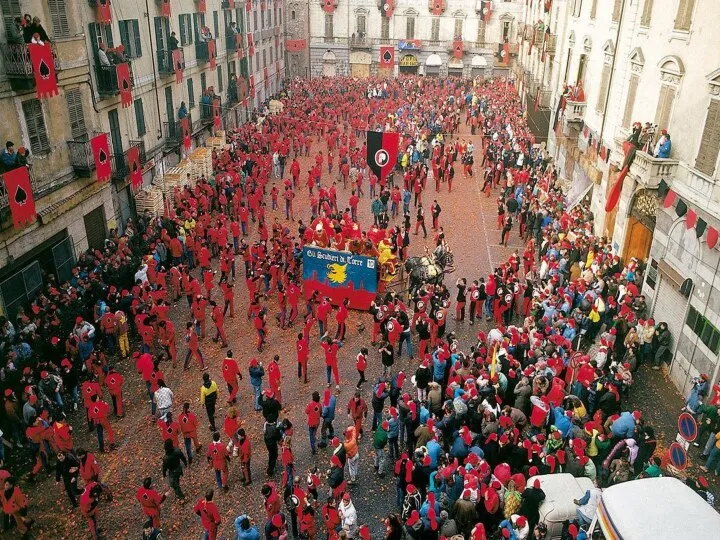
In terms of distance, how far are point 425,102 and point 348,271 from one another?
31.8 m

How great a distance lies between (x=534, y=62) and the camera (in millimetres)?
41875

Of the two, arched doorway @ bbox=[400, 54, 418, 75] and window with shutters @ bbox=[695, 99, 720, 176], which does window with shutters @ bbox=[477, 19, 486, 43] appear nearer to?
arched doorway @ bbox=[400, 54, 418, 75]

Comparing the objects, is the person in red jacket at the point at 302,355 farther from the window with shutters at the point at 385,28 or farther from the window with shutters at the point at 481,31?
the window with shutters at the point at 481,31

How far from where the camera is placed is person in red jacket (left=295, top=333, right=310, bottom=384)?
14188mm

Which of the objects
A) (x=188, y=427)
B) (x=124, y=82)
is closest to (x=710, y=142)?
(x=188, y=427)

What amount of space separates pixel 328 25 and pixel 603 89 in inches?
1652

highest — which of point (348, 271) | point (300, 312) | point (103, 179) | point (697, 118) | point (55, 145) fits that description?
point (697, 118)

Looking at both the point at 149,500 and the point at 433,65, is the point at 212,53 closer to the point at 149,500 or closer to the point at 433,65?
the point at 149,500

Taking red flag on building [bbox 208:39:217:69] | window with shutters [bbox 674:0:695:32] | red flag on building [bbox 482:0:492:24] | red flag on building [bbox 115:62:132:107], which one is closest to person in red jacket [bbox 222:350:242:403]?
red flag on building [bbox 115:62:132:107]

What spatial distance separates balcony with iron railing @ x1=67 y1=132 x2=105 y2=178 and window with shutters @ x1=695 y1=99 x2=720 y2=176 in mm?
17464

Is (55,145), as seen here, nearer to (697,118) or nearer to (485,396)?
(485,396)

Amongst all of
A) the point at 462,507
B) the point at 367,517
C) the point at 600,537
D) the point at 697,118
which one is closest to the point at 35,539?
the point at 367,517

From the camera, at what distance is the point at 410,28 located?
59.1 metres

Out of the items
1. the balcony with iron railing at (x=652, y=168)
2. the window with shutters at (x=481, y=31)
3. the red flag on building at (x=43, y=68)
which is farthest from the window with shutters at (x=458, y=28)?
the red flag on building at (x=43, y=68)
